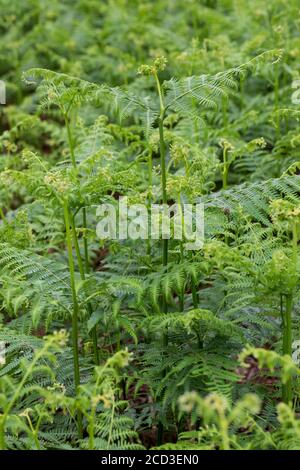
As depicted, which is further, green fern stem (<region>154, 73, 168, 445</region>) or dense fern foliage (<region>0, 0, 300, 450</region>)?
green fern stem (<region>154, 73, 168, 445</region>)

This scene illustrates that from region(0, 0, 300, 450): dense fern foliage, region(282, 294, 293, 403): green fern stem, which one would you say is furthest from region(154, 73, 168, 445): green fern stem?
region(282, 294, 293, 403): green fern stem

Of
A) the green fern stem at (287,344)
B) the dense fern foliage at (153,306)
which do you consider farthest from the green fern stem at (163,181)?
the green fern stem at (287,344)

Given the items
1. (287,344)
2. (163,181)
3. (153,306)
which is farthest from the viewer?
(163,181)

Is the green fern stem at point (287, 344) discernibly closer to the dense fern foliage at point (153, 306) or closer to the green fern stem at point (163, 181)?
the dense fern foliage at point (153, 306)

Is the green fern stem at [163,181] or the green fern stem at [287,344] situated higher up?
the green fern stem at [163,181]

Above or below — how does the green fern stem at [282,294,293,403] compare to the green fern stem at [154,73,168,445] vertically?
below

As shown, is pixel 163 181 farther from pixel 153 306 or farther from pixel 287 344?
pixel 287 344

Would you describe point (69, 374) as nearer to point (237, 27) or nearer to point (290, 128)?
point (290, 128)

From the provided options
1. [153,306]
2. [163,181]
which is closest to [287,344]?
[153,306]

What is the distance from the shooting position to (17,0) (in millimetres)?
8836

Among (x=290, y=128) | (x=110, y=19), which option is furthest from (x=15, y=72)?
(x=290, y=128)

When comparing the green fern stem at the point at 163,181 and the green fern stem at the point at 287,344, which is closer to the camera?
the green fern stem at the point at 287,344

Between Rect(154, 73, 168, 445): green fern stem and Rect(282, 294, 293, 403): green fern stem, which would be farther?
Rect(154, 73, 168, 445): green fern stem

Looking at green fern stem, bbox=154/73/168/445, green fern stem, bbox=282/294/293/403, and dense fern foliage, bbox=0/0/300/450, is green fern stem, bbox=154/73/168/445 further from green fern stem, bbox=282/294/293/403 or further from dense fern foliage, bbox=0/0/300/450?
green fern stem, bbox=282/294/293/403
